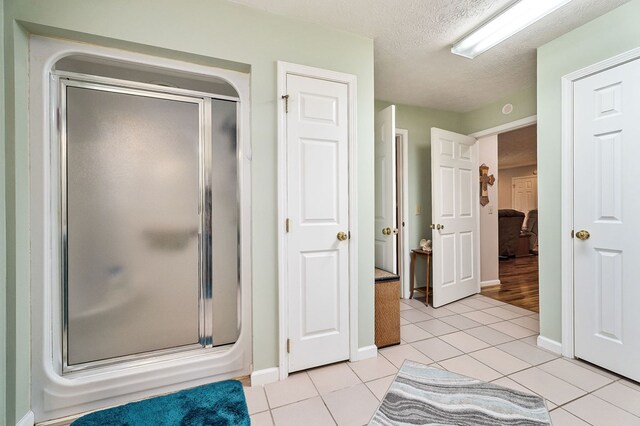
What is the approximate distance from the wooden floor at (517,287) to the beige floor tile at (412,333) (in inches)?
61.1

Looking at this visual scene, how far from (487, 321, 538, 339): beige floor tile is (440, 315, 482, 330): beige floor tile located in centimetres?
17

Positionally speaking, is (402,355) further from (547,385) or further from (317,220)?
(317,220)

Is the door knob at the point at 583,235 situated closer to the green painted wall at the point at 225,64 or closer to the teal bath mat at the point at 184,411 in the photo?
the green painted wall at the point at 225,64

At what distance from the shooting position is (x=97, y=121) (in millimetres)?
1789

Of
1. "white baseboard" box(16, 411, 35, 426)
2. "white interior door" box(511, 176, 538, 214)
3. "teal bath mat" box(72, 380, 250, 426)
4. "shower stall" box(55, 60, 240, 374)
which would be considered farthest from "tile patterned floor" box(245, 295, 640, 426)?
"white interior door" box(511, 176, 538, 214)

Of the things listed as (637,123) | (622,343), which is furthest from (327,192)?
(622,343)

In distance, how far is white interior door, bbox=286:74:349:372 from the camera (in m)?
1.93

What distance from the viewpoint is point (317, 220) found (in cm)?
200

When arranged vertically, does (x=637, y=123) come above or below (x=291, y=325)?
above

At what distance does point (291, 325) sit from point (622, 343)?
2260mm

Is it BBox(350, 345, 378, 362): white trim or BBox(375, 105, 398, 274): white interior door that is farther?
BBox(375, 105, 398, 274): white interior door

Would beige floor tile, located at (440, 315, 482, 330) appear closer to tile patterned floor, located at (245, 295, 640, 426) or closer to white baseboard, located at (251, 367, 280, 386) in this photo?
tile patterned floor, located at (245, 295, 640, 426)

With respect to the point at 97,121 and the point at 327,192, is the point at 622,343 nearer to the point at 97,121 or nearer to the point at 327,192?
the point at 327,192

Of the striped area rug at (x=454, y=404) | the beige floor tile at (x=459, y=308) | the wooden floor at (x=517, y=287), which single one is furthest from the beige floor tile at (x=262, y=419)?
→ the wooden floor at (x=517, y=287)
